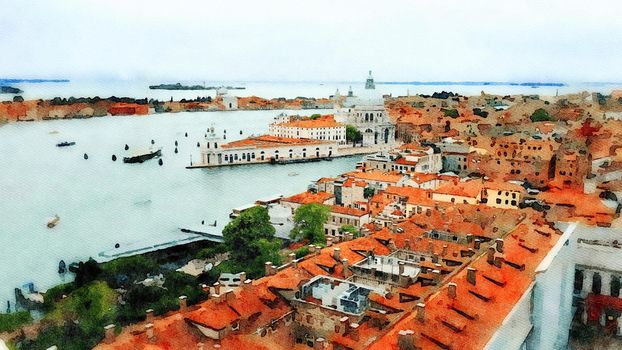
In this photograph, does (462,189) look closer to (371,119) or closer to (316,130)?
(316,130)

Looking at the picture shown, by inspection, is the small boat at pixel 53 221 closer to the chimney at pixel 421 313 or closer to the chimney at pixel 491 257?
the chimney at pixel 491 257

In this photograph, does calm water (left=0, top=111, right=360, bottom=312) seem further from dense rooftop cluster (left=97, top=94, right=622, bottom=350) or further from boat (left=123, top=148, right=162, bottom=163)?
dense rooftop cluster (left=97, top=94, right=622, bottom=350)

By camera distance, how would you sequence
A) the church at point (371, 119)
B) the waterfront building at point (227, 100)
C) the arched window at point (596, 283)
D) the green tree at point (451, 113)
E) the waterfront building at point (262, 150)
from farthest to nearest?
the waterfront building at point (227, 100)
the church at point (371, 119)
the green tree at point (451, 113)
the waterfront building at point (262, 150)
the arched window at point (596, 283)

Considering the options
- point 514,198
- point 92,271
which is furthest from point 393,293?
point 514,198

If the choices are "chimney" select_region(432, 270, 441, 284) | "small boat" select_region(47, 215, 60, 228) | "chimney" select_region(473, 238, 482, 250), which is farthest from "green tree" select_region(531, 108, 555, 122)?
"chimney" select_region(432, 270, 441, 284)

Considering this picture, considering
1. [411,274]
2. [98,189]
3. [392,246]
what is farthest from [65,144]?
[411,274]

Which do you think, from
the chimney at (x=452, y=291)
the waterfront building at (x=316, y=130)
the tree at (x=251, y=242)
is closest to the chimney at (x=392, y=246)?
the tree at (x=251, y=242)
